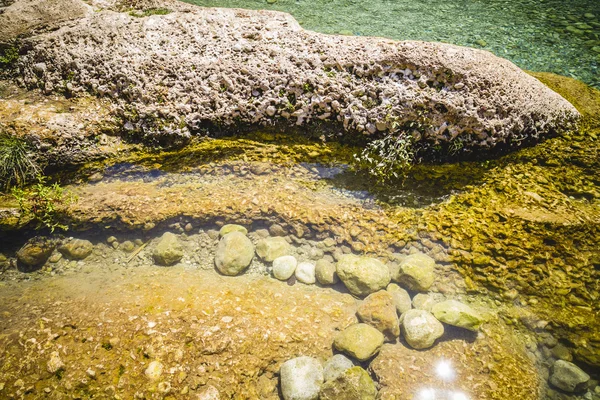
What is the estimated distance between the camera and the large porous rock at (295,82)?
A: 3137mm

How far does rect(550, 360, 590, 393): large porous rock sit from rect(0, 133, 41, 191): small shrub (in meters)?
5.67

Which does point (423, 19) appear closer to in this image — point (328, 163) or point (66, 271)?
point (328, 163)

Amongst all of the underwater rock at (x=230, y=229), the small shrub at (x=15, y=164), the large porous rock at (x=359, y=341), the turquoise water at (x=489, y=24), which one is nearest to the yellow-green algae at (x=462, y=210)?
the underwater rock at (x=230, y=229)

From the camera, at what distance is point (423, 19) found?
7.14 metres

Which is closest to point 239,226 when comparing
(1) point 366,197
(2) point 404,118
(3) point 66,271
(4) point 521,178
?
(1) point 366,197

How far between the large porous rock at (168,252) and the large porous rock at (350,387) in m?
2.08

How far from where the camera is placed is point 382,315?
110 inches

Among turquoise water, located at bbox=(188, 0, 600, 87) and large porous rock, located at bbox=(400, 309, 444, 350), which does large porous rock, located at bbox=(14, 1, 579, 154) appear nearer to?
large porous rock, located at bbox=(400, 309, 444, 350)

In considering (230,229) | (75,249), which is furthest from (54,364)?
(230,229)

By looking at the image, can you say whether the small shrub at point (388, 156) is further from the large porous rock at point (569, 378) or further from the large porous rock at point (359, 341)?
the large porous rock at point (569, 378)

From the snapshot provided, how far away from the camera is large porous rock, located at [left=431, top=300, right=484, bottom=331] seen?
2701 mm

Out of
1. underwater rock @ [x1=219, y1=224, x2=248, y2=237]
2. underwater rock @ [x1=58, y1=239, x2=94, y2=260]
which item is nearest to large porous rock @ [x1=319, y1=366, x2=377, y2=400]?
underwater rock @ [x1=219, y1=224, x2=248, y2=237]

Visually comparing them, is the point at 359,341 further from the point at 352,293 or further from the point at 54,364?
the point at 54,364

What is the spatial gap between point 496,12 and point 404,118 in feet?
23.0
